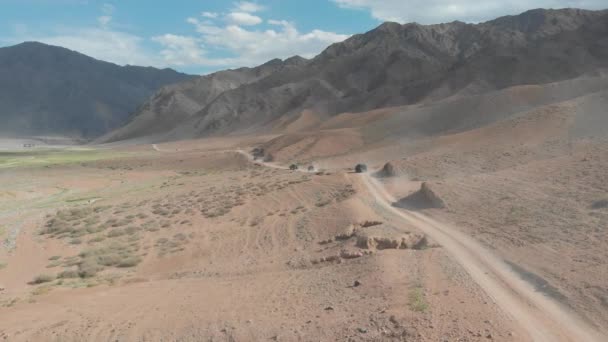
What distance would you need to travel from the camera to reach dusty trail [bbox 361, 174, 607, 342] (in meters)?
9.20

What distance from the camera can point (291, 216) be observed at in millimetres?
23625

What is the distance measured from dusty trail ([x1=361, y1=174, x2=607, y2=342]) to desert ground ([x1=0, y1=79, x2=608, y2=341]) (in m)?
0.04

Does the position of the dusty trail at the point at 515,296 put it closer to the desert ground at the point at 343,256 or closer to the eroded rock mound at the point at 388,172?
the desert ground at the point at 343,256

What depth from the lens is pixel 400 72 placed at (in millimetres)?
139500

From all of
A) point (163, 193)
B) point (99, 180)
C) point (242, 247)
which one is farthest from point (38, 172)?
point (242, 247)

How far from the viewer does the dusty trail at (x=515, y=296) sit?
9.20 metres

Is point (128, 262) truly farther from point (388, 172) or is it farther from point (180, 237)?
point (388, 172)

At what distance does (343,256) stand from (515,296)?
5.63 meters

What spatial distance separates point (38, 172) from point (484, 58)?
99.9m

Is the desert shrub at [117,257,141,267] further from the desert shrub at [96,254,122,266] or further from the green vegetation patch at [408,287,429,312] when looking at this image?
the green vegetation patch at [408,287,429,312]

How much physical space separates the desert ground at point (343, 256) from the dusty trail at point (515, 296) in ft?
0.14

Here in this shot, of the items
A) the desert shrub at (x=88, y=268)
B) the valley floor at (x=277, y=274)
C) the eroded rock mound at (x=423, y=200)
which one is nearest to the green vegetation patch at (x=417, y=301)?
the valley floor at (x=277, y=274)

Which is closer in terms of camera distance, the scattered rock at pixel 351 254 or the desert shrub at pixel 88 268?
the scattered rock at pixel 351 254

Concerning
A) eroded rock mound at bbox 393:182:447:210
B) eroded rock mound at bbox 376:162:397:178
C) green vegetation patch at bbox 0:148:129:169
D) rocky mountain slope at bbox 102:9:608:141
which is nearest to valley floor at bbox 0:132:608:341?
eroded rock mound at bbox 393:182:447:210
